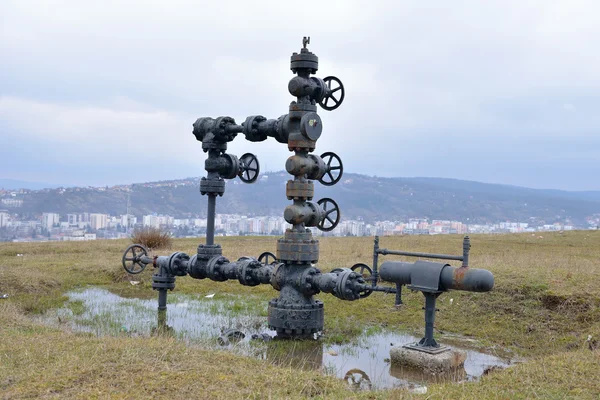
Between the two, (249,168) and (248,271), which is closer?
(248,271)

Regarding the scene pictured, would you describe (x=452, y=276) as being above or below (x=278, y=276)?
above

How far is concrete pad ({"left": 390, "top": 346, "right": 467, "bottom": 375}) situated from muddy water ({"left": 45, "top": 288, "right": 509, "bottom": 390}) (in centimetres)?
15

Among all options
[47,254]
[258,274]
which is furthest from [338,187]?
[258,274]

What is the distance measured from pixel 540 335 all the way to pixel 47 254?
1861cm

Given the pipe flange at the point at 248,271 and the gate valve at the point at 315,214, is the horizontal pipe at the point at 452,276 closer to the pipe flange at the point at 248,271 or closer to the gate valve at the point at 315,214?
the gate valve at the point at 315,214

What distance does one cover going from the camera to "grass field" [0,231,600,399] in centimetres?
596

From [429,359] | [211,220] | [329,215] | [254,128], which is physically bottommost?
[429,359]

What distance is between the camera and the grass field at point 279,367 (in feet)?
19.6

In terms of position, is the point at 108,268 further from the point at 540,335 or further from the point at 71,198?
the point at 71,198

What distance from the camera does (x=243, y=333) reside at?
1033 centimetres

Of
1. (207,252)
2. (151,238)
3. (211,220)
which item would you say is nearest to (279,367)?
(207,252)

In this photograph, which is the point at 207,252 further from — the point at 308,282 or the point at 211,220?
the point at 308,282

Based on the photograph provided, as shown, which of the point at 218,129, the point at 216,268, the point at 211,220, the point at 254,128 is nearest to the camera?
the point at 254,128

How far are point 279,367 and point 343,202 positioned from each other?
10842 cm
